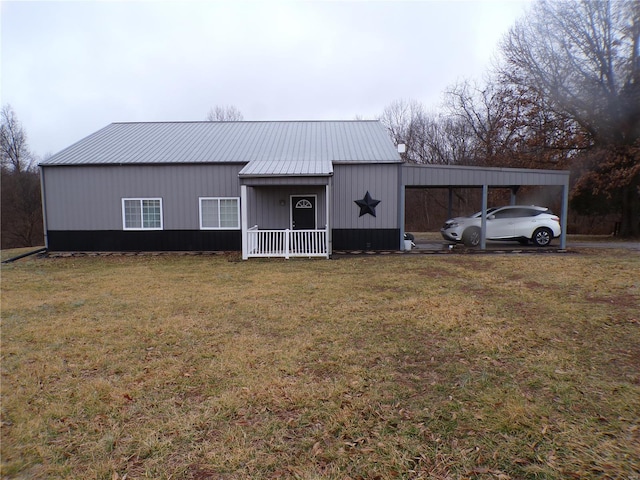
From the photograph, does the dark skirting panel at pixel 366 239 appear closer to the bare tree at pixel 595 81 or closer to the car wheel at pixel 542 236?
the car wheel at pixel 542 236

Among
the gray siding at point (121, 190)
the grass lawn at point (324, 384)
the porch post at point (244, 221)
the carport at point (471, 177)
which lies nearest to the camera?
the grass lawn at point (324, 384)

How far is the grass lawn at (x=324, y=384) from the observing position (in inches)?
93.5

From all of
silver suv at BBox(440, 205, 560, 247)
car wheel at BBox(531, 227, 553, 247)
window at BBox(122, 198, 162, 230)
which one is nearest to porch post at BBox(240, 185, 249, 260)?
window at BBox(122, 198, 162, 230)

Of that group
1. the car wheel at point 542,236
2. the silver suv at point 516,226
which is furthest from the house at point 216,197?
the car wheel at point 542,236

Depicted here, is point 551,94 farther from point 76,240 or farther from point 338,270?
point 76,240

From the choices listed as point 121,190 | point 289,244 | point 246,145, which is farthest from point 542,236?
point 121,190

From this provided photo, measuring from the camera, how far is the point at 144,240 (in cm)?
1304

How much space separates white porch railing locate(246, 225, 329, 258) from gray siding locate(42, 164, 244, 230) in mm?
2131

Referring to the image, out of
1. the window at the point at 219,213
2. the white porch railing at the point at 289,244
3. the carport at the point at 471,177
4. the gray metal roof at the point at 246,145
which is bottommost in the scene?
the white porch railing at the point at 289,244

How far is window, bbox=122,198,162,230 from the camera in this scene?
12992mm

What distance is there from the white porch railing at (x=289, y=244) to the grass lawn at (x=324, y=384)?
4.62m

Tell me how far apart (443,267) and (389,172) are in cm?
430

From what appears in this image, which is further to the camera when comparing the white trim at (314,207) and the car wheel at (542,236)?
the car wheel at (542,236)

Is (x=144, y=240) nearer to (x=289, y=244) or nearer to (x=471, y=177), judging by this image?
(x=289, y=244)
